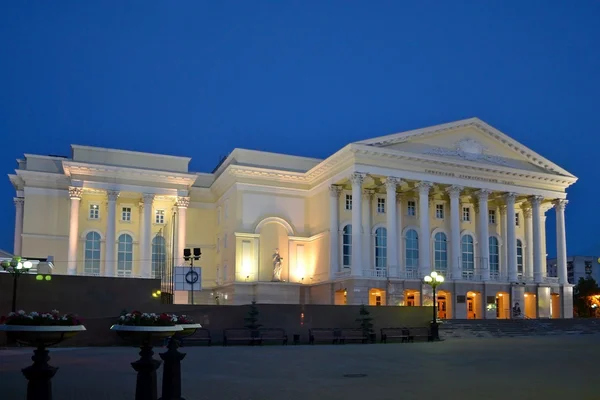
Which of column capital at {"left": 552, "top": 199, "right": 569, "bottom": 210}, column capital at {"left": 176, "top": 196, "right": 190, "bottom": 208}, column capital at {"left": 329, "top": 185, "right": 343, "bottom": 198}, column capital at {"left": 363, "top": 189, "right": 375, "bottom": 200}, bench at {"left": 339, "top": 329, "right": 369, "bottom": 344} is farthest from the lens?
column capital at {"left": 552, "top": 199, "right": 569, "bottom": 210}

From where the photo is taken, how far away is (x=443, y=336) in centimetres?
3616

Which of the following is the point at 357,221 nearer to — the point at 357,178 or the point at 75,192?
the point at 357,178

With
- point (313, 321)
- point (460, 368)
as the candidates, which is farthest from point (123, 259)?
point (460, 368)

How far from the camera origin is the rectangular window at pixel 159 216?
2095 inches

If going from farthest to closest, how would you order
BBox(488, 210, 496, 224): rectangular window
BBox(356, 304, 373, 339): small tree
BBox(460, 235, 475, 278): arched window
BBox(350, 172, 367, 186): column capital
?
BBox(488, 210, 496, 224): rectangular window
BBox(460, 235, 475, 278): arched window
BBox(350, 172, 367, 186): column capital
BBox(356, 304, 373, 339): small tree

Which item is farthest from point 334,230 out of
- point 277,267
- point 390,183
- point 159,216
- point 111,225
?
point 111,225

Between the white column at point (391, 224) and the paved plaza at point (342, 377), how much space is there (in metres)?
23.3

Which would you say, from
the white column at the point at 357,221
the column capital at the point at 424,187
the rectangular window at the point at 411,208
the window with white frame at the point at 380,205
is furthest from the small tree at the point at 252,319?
the rectangular window at the point at 411,208

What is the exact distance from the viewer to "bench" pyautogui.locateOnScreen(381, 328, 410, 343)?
32.6 metres

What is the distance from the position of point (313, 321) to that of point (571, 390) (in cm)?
2169

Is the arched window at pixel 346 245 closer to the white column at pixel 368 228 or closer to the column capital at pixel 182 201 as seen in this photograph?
the white column at pixel 368 228

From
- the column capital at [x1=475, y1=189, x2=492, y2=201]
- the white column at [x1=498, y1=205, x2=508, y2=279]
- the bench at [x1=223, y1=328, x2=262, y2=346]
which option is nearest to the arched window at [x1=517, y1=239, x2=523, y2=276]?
the white column at [x1=498, y1=205, x2=508, y2=279]

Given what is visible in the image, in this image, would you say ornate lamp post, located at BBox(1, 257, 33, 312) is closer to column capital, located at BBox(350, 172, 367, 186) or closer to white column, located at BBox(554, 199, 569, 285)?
column capital, located at BBox(350, 172, 367, 186)

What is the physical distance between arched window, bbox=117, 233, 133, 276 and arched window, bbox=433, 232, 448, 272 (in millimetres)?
24007
